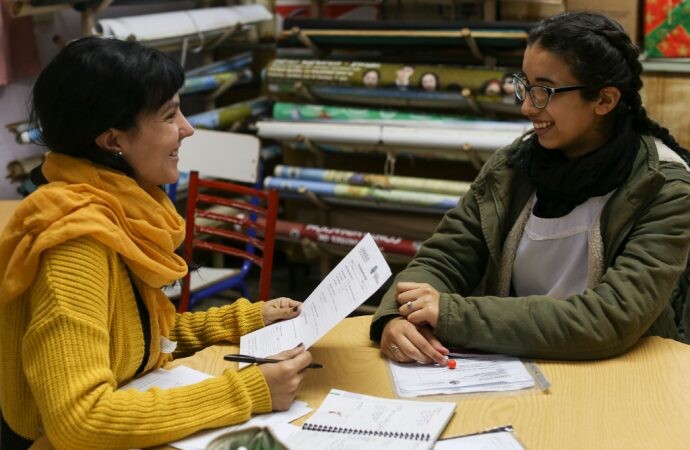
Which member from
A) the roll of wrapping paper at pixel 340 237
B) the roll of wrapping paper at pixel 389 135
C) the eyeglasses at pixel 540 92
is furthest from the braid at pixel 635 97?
the roll of wrapping paper at pixel 340 237

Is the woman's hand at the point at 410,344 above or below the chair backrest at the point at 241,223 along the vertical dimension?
above

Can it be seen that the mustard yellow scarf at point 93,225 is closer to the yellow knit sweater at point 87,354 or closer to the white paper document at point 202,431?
the yellow knit sweater at point 87,354

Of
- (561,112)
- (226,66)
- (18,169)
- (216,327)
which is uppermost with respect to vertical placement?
(561,112)

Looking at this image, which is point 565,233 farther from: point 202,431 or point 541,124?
point 202,431

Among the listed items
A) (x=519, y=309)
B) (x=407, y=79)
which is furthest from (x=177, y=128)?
(x=407, y=79)

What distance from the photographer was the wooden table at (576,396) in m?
1.44

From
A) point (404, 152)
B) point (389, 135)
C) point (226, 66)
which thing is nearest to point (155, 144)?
point (389, 135)

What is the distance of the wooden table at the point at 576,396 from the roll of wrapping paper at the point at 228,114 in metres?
2.57

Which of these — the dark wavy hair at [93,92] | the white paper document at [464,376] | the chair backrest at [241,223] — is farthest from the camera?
the chair backrest at [241,223]

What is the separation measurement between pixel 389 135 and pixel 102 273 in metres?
2.52

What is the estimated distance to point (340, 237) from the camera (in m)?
4.01

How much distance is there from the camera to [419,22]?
12.8ft

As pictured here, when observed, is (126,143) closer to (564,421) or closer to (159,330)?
(159,330)

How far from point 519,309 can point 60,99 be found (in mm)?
974
